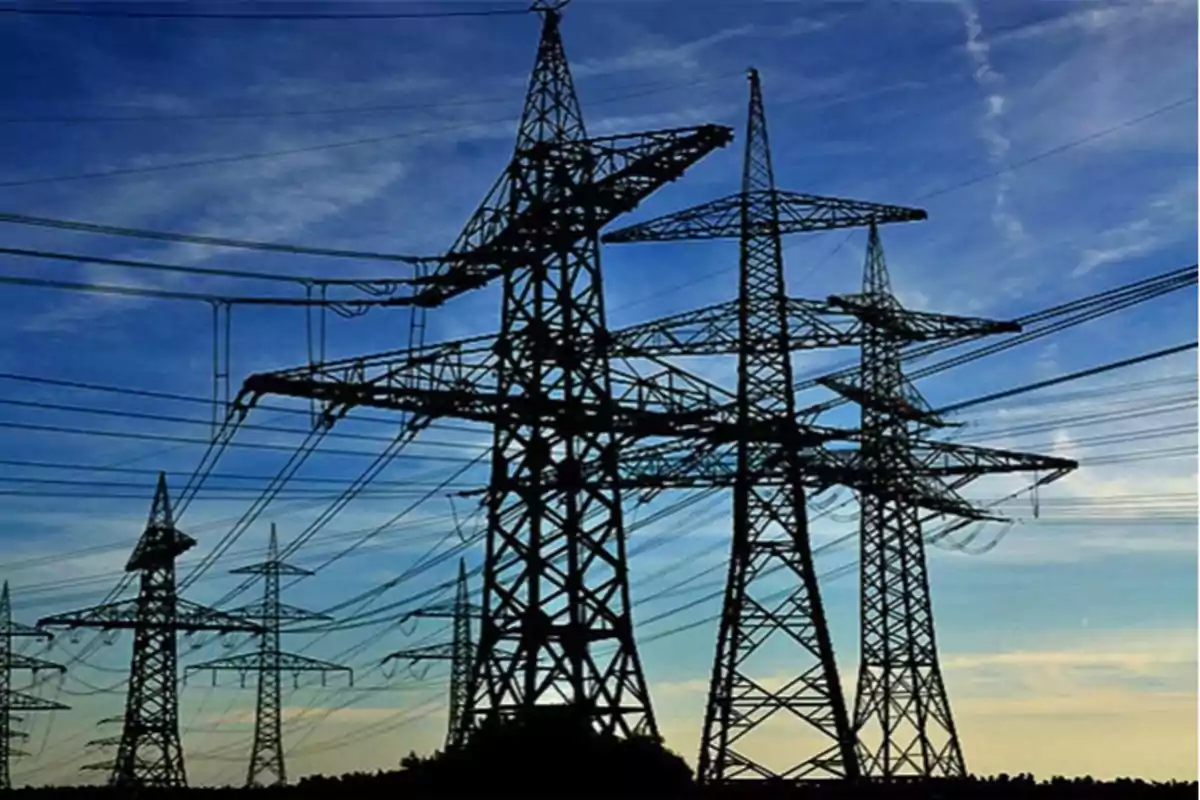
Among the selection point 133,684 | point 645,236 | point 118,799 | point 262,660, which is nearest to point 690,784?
point 118,799

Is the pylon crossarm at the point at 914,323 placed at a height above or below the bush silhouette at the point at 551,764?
above

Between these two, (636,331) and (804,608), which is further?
(636,331)

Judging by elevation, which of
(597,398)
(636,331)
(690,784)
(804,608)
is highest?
(636,331)

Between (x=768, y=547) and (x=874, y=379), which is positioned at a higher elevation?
(x=874, y=379)

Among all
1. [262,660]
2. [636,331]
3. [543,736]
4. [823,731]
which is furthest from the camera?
[262,660]

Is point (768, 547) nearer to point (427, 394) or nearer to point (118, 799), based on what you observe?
point (427, 394)

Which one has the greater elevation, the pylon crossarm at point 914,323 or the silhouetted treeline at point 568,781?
the pylon crossarm at point 914,323

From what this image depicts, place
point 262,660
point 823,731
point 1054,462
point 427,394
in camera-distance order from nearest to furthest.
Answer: point 427,394 < point 823,731 < point 1054,462 < point 262,660

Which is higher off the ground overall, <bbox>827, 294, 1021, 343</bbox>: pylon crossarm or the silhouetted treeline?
<bbox>827, 294, 1021, 343</bbox>: pylon crossarm
